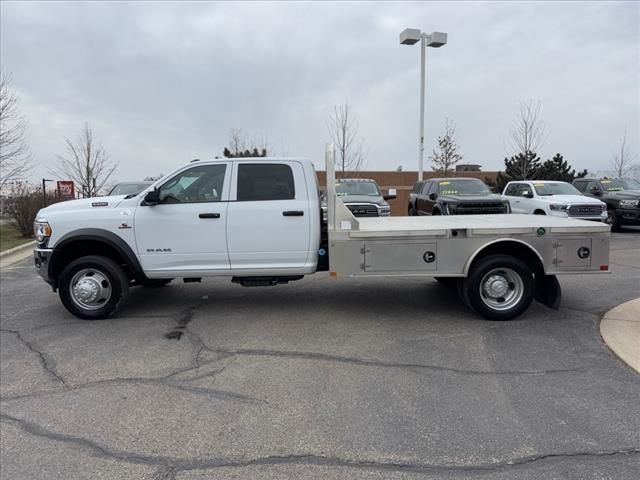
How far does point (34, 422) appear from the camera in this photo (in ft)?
12.7

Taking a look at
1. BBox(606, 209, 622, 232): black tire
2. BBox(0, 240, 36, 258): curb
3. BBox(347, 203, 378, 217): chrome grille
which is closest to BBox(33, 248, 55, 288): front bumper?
BBox(347, 203, 378, 217): chrome grille

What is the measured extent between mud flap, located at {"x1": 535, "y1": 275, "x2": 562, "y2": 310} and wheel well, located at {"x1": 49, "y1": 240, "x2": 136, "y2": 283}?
548 centimetres

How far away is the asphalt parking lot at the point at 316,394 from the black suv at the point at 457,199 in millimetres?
5425

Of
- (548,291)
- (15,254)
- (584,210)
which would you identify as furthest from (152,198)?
(584,210)

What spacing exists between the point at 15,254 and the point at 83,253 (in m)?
9.38

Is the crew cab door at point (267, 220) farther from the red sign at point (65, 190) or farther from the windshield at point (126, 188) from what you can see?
the red sign at point (65, 190)

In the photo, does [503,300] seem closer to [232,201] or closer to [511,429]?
[511,429]

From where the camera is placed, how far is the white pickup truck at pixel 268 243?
6.05 m

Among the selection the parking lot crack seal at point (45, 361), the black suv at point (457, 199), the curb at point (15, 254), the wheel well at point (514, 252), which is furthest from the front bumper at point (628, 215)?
the curb at point (15, 254)

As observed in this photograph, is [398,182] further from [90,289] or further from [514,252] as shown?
[90,289]

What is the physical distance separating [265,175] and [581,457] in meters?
4.69

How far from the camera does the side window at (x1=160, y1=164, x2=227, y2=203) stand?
642 centimetres

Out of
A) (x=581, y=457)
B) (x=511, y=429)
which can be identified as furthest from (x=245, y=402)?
(x=581, y=457)

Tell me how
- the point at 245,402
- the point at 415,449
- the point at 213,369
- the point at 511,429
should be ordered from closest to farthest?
the point at 415,449, the point at 511,429, the point at 245,402, the point at 213,369
